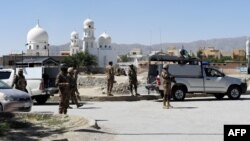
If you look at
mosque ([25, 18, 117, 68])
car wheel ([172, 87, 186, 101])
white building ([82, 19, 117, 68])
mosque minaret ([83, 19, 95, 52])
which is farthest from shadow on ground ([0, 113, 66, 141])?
mosque minaret ([83, 19, 95, 52])

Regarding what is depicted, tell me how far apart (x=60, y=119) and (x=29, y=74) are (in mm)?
11267

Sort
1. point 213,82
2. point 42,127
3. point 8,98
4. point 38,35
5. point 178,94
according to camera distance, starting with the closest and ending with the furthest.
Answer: point 42,127
point 8,98
point 178,94
point 213,82
point 38,35

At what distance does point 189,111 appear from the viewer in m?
18.1

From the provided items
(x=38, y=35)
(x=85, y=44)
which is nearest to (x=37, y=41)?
(x=38, y=35)

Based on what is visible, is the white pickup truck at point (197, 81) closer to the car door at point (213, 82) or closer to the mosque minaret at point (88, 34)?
the car door at point (213, 82)

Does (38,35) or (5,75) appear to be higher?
(38,35)

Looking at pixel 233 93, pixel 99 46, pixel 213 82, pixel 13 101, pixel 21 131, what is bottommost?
pixel 21 131

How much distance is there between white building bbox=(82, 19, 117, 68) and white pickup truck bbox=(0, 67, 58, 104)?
123566 mm

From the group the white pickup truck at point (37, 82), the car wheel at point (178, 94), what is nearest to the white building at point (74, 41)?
the white pickup truck at point (37, 82)

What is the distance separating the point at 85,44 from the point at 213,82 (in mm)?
130202

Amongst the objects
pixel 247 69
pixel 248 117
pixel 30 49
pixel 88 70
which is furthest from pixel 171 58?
pixel 30 49

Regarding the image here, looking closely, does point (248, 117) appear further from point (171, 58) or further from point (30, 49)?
point (30, 49)

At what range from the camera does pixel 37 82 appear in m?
22.7

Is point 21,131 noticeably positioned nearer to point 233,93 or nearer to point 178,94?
point 178,94
